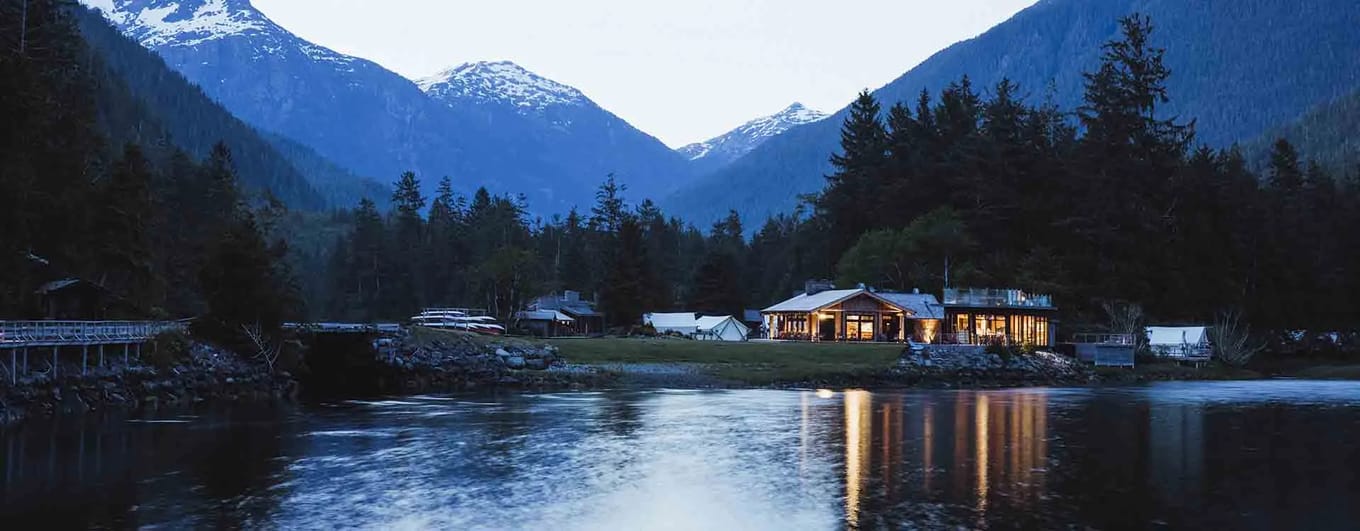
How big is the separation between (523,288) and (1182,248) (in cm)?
7063

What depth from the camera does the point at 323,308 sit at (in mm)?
158125

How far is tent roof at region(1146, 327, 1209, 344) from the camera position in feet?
309

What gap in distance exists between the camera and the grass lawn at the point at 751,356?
71.0 meters

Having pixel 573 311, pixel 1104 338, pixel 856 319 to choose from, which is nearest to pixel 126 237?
pixel 573 311

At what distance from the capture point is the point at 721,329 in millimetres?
105250

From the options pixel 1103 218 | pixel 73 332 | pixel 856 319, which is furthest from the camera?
pixel 1103 218

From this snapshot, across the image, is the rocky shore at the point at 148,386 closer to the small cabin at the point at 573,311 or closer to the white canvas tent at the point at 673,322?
the white canvas tent at the point at 673,322

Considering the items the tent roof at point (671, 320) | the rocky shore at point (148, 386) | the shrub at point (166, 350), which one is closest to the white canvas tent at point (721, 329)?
the tent roof at point (671, 320)

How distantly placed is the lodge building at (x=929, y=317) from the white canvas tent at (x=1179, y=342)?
33.7 ft

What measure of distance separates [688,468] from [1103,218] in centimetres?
8846

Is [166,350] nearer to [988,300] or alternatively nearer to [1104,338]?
[988,300]

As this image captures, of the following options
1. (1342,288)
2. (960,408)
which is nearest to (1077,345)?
(960,408)

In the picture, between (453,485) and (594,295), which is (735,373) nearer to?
(453,485)

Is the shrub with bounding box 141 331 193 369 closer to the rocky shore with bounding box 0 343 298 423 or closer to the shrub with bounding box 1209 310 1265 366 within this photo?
the rocky shore with bounding box 0 343 298 423
